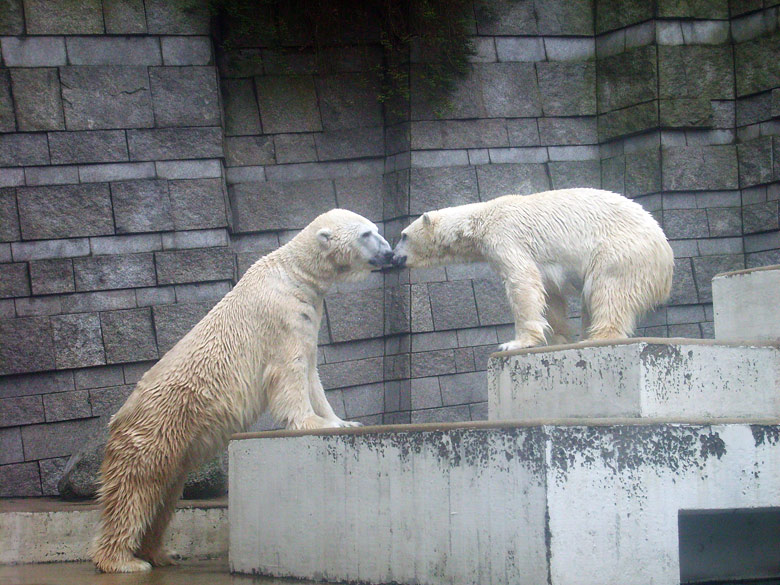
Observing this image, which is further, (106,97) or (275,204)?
(275,204)

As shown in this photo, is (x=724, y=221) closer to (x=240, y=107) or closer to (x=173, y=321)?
(x=240, y=107)

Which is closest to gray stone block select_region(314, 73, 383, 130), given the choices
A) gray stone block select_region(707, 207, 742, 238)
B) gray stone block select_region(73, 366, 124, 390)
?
gray stone block select_region(73, 366, 124, 390)

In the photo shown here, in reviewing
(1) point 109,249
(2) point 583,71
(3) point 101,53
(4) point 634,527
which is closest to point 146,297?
(1) point 109,249

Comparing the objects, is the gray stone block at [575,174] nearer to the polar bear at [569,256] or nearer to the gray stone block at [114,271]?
the polar bear at [569,256]

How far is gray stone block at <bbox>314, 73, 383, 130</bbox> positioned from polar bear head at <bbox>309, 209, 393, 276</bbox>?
279 cm

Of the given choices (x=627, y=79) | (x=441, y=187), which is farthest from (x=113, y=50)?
(x=627, y=79)

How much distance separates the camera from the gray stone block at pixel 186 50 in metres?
7.66

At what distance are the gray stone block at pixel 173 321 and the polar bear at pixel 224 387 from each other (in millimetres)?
1868

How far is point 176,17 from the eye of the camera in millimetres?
7641

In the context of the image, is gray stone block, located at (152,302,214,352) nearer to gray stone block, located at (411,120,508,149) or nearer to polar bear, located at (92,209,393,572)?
polar bear, located at (92,209,393,572)

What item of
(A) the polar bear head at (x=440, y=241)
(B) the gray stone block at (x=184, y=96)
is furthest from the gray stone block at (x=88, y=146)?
(A) the polar bear head at (x=440, y=241)

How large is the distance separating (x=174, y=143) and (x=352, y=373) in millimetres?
2391

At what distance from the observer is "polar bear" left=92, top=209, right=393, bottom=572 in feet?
17.4

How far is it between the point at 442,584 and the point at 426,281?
4.20 m
